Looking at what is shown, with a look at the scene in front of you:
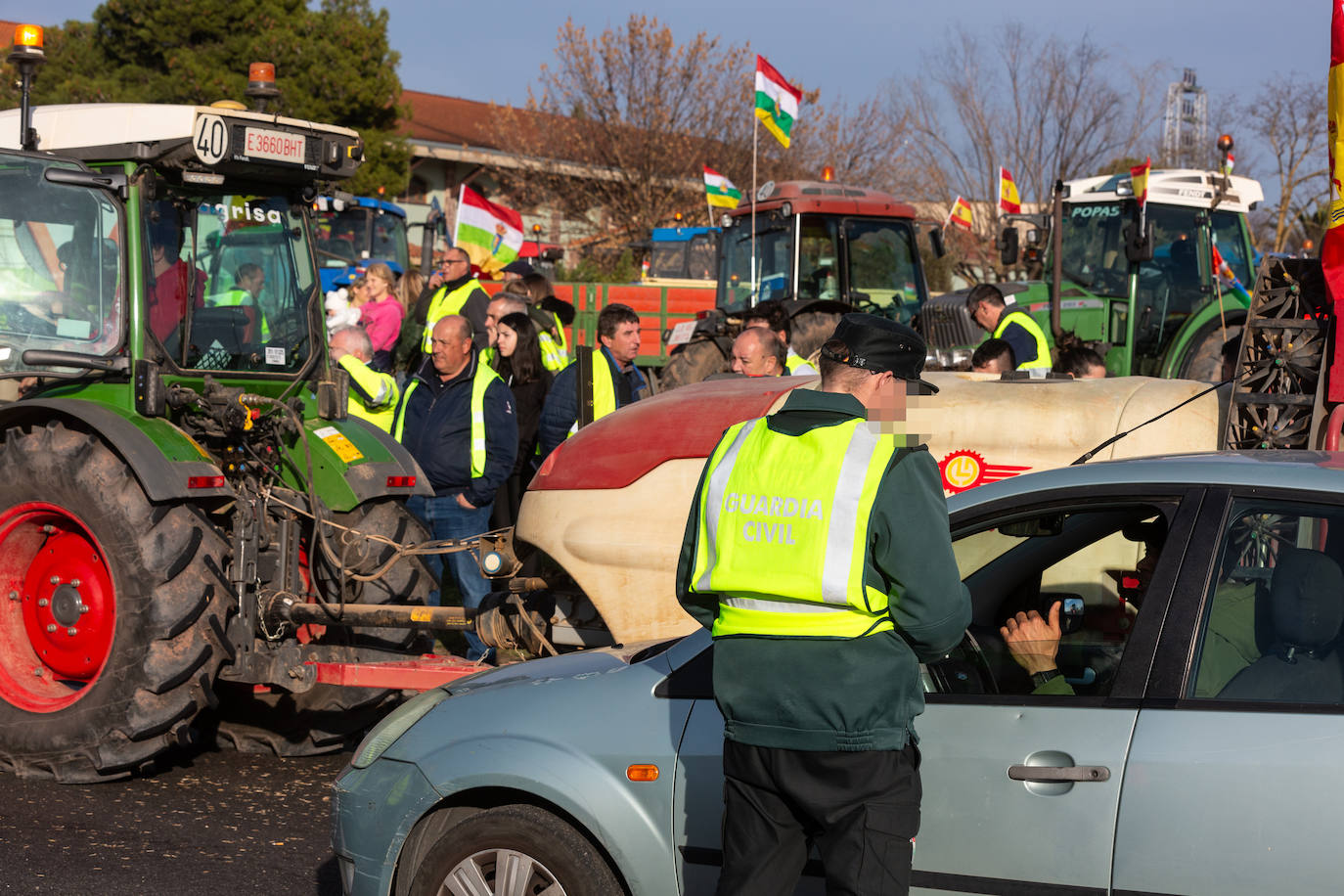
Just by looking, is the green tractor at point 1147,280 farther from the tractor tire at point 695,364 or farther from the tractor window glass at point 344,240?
the tractor window glass at point 344,240

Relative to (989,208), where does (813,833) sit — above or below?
below

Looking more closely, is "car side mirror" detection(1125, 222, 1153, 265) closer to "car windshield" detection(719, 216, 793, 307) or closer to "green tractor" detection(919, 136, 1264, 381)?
"green tractor" detection(919, 136, 1264, 381)

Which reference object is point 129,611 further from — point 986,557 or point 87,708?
point 986,557

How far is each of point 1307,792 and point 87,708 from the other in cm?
479

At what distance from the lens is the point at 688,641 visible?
3.62m

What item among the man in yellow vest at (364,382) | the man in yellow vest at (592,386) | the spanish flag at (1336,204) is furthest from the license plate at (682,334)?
the spanish flag at (1336,204)

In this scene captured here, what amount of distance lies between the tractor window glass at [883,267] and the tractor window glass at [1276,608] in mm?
10919

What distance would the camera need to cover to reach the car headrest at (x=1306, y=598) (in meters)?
2.99

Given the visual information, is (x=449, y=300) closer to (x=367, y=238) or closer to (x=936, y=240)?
(x=936, y=240)

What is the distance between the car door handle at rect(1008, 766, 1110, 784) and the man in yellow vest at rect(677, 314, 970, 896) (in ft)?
0.85

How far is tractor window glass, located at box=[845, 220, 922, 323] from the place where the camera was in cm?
1404

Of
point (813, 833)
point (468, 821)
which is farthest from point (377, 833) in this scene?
point (813, 833)

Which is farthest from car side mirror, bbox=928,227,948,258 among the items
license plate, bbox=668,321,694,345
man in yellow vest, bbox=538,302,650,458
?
man in yellow vest, bbox=538,302,650,458

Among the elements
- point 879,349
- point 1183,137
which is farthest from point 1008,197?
point 1183,137
